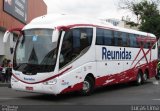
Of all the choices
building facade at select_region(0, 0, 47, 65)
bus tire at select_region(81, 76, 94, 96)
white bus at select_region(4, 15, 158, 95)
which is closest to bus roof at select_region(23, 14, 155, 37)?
white bus at select_region(4, 15, 158, 95)

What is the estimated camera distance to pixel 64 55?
16219 mm

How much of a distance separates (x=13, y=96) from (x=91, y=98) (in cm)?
316

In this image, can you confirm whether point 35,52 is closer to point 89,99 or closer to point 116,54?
point 89,99

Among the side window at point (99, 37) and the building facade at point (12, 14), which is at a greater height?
the building facade at point (12, 14)

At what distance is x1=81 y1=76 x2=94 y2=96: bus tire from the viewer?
17.9 m

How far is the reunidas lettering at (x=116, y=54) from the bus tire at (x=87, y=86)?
1.58 metres

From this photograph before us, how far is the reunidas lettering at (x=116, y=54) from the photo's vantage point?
19.4 meters

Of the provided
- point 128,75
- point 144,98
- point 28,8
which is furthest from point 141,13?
point 144,98

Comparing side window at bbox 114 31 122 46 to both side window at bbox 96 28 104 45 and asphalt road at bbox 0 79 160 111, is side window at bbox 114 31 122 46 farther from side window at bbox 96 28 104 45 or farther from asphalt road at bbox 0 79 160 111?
asphalt road at bbox 0 79 160 111

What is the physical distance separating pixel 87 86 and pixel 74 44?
2.13m

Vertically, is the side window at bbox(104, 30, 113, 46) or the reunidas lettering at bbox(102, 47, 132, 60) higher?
the side window at bbox(104, 30, 113, 46)

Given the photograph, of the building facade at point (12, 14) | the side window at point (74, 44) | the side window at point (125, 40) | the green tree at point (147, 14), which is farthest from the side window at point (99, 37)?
the green tree at point (147, 14)

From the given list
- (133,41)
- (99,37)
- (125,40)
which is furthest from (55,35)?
(133,41)

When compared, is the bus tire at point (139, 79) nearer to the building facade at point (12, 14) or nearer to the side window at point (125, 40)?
the side window at point (125, 40)
